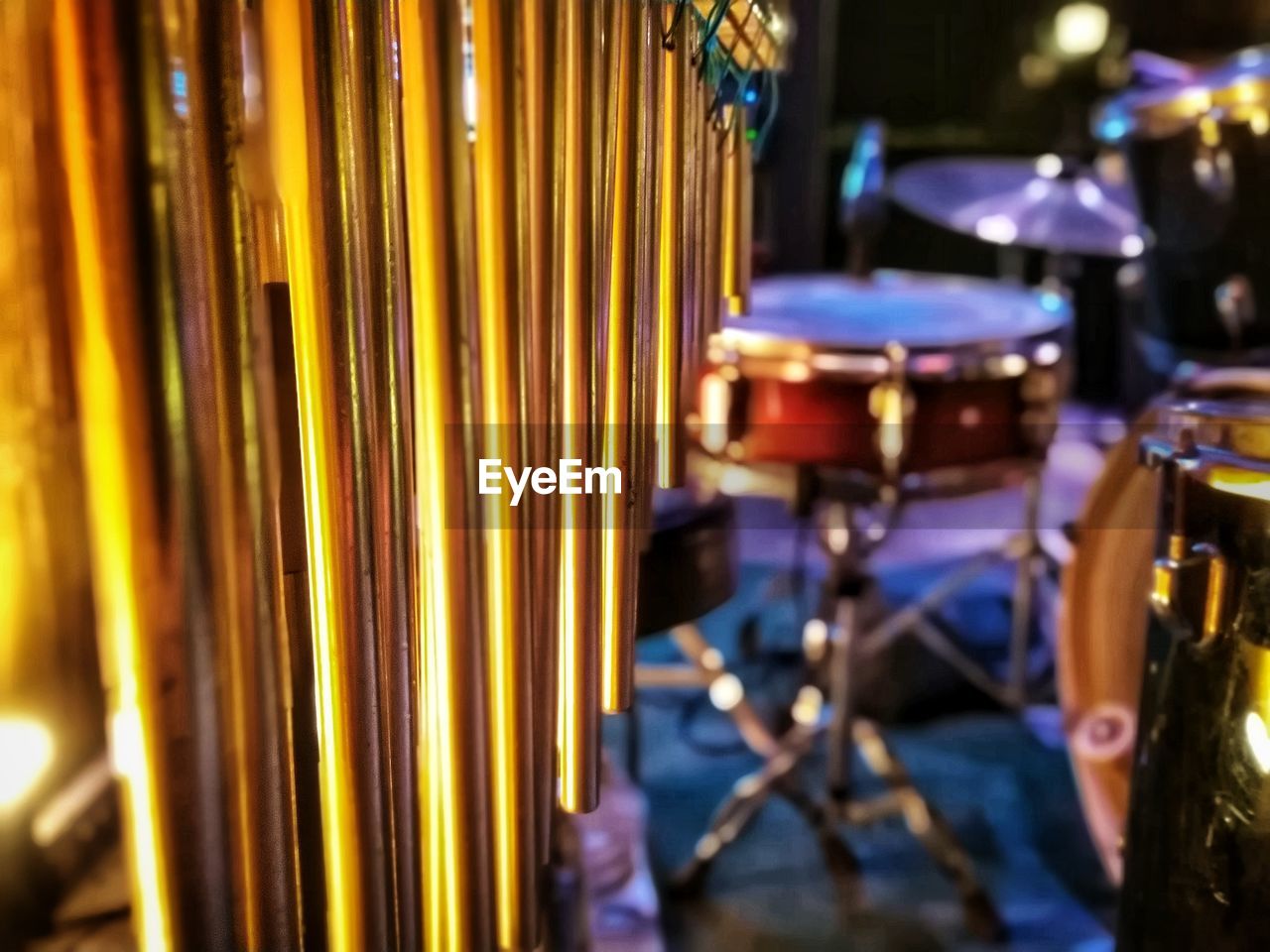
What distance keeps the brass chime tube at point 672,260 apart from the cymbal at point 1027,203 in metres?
1.07

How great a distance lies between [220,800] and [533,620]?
0.72 ft

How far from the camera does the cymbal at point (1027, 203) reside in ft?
5.58

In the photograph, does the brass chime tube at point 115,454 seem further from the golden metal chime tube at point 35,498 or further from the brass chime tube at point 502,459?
the brass chime tube at point 502,459

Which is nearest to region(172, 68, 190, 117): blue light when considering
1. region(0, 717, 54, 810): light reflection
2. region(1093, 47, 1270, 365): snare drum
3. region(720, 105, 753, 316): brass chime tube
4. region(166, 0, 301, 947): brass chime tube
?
region(166, 0, 301, 947): brass chime tube

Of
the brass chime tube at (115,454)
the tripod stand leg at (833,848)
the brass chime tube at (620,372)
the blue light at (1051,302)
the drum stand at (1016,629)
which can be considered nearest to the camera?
the brass chime tube at (115,454)

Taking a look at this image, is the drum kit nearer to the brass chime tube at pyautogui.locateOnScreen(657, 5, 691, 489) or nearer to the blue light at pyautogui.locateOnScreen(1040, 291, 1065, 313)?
the blue light at pyautogui.locateOnScreen(1040, 291, 1065, 313)

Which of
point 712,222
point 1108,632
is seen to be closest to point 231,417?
point 712,222

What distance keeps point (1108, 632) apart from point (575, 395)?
103 centimetres

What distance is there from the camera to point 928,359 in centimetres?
132

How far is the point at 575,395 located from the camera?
1.90ft

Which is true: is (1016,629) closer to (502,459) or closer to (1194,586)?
(1194,586)

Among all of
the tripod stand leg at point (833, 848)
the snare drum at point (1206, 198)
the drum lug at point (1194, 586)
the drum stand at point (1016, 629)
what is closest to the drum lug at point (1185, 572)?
the drum lug at point (1194, 586)

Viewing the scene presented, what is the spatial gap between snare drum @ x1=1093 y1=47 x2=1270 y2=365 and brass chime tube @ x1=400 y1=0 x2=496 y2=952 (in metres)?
1.18

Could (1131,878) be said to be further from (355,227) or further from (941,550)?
(941,550)
